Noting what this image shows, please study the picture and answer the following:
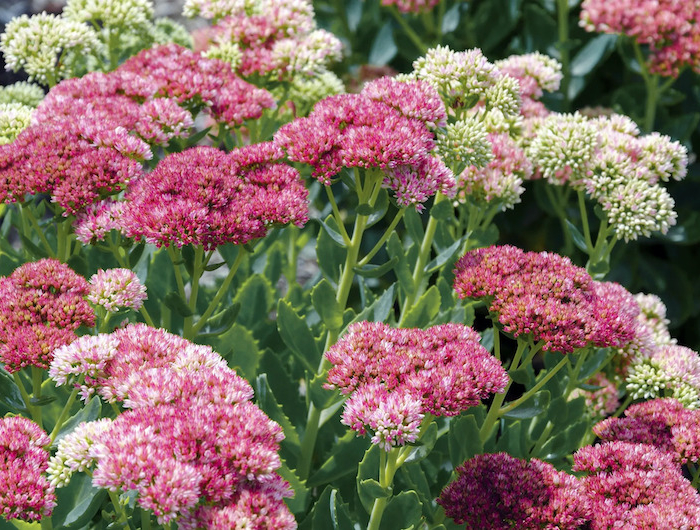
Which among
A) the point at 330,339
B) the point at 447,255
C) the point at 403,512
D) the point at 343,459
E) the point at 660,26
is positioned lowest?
the point at 343,459

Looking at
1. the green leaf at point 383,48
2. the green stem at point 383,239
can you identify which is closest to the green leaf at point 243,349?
the green stem at point 383,239

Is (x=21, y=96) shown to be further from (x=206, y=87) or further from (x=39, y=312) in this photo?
(x=39, y=312)

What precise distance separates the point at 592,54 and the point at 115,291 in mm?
2464

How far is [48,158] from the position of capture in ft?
6.02

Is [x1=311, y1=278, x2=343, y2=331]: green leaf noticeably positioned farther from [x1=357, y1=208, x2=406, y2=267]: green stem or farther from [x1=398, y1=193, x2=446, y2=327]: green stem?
[x1=398, y1=193, x2=446, y2=327]: green stem

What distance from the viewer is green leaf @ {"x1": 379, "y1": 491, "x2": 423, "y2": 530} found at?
1.65 meters

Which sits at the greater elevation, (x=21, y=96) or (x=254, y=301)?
(x=21, y=96)

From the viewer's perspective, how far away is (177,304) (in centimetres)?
182

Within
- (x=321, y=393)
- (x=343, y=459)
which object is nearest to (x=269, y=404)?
(x=321, y=393)

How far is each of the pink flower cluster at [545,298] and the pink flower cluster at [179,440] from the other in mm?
592

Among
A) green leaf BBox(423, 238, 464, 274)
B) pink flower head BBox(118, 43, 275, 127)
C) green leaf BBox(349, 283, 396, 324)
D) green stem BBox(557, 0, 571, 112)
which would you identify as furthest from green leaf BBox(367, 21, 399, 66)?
green leaf BBox(349, 283, 396, 324)

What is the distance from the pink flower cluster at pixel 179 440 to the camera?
122cm

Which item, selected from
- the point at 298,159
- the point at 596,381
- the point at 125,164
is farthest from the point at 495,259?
the point at 125,164

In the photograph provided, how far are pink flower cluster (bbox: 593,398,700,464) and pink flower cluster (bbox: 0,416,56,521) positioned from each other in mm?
1114
